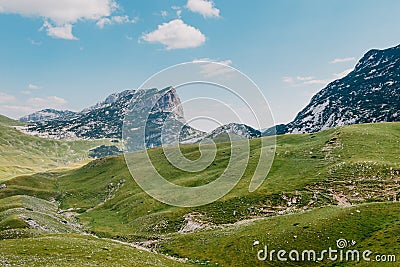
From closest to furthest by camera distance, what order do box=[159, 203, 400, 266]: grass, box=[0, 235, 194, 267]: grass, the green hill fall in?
box=[0, 235, 194, 267]: grass < box=[159, 203, 400, 266]: grass < the green hill

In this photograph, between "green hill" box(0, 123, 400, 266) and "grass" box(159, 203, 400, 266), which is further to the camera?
"green hill" box(0, 123, 400, 266)

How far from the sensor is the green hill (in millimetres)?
43688

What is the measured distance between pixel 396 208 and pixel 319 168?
3316 cm

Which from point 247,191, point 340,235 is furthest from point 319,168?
point 340,235

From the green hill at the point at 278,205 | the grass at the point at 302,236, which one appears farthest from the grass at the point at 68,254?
the green hill at the point at 278,205

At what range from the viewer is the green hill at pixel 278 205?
43.7m

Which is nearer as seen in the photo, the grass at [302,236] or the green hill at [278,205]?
the grass at [302,236]

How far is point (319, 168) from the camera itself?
261ft

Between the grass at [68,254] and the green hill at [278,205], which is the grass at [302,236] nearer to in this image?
the green hill at [278,205]

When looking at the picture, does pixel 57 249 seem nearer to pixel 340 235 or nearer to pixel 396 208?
pixel 340 235

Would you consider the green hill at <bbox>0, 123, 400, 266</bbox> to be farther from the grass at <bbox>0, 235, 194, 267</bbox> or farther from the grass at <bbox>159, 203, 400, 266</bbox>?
the grass at <bbox>0, 235, 194, 267</bbox>

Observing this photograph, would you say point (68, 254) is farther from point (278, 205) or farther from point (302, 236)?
point (278, 205)

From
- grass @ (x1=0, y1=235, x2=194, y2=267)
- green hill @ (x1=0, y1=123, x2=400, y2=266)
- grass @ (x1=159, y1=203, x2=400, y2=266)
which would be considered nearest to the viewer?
grass @ (x1=0, y1=235, x2=194, y2=267)

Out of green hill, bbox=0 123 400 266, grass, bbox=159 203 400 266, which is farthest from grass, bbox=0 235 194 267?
green hill, bbox=0 123 400 266
